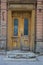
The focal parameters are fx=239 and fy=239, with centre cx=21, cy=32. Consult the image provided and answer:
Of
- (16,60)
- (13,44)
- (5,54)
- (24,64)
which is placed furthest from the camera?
(13,44)

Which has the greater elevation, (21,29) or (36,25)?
(36,25)

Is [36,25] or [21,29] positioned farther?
[21,29]

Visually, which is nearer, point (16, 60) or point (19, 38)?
point (16, 60)

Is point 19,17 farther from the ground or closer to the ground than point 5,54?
farther from the ground

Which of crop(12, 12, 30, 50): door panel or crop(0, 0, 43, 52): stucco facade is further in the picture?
crop(12, 12, 30, 50): door panel

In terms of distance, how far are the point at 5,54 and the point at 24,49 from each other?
1.64m

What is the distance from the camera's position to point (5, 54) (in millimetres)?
14039

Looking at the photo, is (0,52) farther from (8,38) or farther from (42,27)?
(42,27)

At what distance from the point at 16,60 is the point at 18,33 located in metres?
3.68

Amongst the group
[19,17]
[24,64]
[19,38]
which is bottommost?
[24,64]

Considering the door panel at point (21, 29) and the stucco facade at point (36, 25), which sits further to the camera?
the door panel at point (21, 29)

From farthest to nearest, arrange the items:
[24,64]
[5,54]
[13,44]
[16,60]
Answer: [13,44], [5,54], [16,60], [24,64]

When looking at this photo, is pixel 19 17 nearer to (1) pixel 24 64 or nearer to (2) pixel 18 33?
(2) pixel 18 33

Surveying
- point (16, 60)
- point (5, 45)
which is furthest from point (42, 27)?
point (16, 60)
